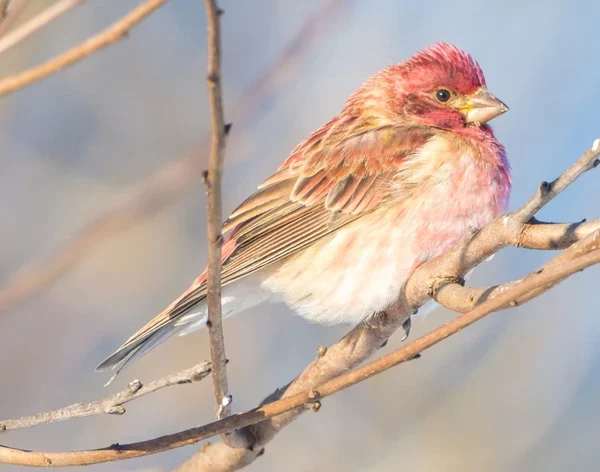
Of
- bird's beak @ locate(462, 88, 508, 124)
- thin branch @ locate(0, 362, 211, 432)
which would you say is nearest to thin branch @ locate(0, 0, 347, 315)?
thin branch @ locate(0, 362, 211, 432)

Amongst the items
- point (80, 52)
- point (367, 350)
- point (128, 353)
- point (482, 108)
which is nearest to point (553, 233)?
point (367, 350)

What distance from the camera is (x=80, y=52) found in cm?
214

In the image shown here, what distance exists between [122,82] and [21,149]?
109 cm

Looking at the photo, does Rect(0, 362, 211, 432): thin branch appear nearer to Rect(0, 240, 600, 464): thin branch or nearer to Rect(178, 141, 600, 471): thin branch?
Rect(0, 240, 600, 464): thin branch

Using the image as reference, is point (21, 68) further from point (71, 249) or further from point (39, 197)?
point (71, 249)

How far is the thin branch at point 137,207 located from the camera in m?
3.49

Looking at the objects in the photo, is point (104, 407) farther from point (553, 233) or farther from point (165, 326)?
point (165, 326)

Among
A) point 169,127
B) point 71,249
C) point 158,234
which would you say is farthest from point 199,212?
point 71,249

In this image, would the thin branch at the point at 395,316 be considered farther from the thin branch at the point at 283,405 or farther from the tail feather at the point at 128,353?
the tail feather at the point at 128,353

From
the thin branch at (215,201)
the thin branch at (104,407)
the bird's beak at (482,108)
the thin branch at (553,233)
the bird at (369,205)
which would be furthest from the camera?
the bird's beak at (482,108)

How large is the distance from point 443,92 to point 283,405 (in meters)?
3.10

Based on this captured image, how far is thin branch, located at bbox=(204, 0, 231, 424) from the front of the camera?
237cm

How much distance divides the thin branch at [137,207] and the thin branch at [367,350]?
674 millimetres

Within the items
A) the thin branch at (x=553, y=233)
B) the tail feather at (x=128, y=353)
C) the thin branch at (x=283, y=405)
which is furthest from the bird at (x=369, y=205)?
the thin branch at (x=283, y=405)
